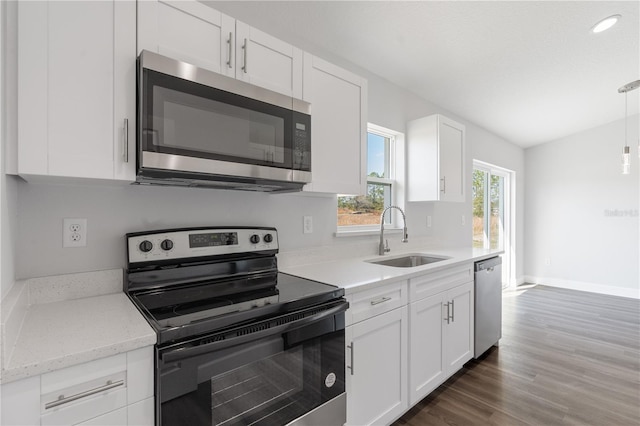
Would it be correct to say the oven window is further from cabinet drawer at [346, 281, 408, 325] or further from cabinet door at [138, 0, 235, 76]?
cabinet door at [138, 0, 235, 76]

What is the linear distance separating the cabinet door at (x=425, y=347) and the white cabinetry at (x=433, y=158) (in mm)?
1107

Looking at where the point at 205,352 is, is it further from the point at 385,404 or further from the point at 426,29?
the point at 426,29

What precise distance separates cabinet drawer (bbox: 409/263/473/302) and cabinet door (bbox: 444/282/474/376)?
0.06m

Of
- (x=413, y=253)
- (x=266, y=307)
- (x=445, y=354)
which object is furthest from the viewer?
(x=413, y=253)

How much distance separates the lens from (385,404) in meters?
1.75

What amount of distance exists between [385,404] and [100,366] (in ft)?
4.66

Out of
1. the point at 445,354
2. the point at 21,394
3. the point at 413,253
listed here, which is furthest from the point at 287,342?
the point at 413,253

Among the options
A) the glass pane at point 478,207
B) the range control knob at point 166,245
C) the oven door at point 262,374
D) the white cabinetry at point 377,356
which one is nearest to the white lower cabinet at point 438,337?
the white cabinetry at point 377,356

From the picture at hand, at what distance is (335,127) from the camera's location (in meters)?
1.93

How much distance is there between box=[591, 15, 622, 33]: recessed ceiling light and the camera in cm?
243

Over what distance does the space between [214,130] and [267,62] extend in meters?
0.50

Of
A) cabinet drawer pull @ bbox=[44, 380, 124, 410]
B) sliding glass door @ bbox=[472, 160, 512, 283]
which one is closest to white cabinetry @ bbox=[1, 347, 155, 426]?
cabinet drawer pull @ bbox=[44, 380, 124, 410]

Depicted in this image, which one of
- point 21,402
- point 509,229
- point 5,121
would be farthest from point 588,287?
point 5,121

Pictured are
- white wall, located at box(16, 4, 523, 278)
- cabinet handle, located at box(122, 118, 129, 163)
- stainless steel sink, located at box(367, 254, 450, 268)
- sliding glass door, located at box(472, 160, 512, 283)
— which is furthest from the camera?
sliding glass door, located at box(472, 160, 512, 283)
